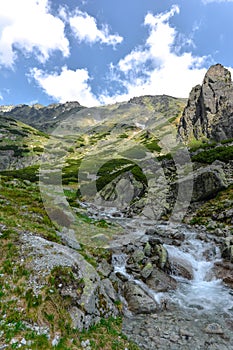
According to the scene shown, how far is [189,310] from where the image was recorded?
14055mm

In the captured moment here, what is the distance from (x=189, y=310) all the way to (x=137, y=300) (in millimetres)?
3064

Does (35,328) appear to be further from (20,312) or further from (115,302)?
(115,302)

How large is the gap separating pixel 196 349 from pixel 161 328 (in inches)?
75.0

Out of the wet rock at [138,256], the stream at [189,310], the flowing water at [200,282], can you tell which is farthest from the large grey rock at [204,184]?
the wet rock at [138,256]

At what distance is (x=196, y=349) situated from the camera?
34.2ft

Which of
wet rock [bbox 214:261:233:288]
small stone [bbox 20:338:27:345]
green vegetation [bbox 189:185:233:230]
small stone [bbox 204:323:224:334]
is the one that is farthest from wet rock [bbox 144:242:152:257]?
small stone [bbox 20:338:27:345]

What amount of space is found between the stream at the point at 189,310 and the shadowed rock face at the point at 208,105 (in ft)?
328

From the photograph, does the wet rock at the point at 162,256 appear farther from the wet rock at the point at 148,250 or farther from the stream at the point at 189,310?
the stream at the point at 189,310

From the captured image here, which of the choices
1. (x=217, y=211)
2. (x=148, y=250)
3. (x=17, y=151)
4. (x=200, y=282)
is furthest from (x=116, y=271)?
(x=17, y=151)

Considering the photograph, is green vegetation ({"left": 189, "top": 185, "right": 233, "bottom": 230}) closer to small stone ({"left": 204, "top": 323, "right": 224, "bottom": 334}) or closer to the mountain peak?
small stone ({"left": 204, "top": 323, "right": 224, "bottom": 334})

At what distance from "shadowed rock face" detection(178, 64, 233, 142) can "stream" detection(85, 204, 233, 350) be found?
99.9m

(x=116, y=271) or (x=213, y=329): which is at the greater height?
(x=116, y=271)

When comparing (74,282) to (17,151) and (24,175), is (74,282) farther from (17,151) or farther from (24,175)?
(17,151)

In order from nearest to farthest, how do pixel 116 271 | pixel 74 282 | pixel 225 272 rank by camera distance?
pixel 74 282
pixel 116 271
pixel 225 272
